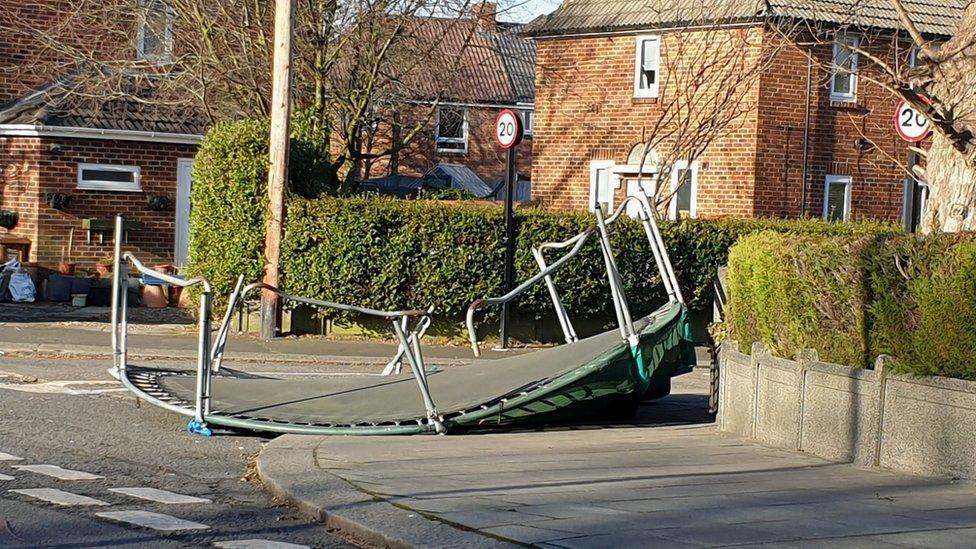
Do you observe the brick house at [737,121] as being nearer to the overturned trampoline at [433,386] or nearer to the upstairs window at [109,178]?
the upstairs window at [109,178]

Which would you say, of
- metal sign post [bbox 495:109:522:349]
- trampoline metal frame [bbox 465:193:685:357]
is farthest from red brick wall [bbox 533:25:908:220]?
trampoline metal frame [bbox 465:193:685:357]

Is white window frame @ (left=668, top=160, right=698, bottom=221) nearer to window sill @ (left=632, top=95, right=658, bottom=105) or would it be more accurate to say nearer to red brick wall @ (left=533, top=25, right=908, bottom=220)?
red brick wall @ (left=533, top=25, right=908, bottom=220)

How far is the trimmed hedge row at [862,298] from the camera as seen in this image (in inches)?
353

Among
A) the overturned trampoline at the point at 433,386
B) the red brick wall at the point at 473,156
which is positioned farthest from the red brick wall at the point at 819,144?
the red brick wall at the point at 473,156

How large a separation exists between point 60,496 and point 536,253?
6401mm

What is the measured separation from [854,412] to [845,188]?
793 inches

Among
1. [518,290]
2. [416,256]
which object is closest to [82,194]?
[416,256]

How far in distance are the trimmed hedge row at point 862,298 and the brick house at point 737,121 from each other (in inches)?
608

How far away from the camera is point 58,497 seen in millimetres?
8539

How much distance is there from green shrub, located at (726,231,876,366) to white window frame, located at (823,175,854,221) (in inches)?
697

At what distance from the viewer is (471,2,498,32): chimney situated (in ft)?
76.6

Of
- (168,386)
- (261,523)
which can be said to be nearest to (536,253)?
(168,386)

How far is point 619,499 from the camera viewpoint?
8.29 m

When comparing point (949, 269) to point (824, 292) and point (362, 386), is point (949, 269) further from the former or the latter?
point (362, 386)
